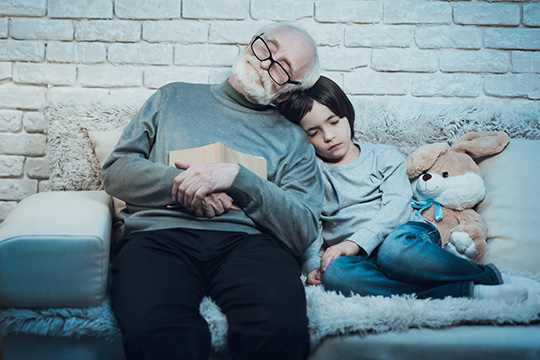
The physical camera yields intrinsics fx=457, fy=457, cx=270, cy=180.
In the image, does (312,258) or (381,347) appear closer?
(381,347)

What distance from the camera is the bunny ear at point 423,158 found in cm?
152

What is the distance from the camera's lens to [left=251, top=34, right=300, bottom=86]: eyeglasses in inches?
57.6

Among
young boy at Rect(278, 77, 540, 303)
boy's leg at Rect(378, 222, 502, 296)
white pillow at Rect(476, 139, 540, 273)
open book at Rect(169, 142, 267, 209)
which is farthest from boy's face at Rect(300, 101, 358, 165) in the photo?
white pillow at Rect(476, 139, 540, 273)

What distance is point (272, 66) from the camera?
1.46m

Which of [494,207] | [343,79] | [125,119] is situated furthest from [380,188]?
Result: [125,119]

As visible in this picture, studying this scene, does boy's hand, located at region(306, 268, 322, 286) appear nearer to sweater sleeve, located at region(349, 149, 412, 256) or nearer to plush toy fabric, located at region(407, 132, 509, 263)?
sweater sleeve, located at region(349, 149, 412, 256)

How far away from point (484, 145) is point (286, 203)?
773mm

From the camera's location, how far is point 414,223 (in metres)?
1.42

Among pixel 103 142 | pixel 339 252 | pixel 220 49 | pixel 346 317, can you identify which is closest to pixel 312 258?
Answer: pixel 339 252

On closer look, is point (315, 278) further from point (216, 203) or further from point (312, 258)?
point (216, 203)

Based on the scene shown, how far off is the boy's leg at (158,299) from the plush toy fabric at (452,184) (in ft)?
2.62

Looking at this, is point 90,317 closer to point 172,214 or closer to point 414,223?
point 172,214

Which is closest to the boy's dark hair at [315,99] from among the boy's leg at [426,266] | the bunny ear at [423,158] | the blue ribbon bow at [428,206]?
the bunny ear at [423,158]

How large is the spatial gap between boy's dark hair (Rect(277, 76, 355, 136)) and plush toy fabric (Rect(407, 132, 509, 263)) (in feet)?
1.01
